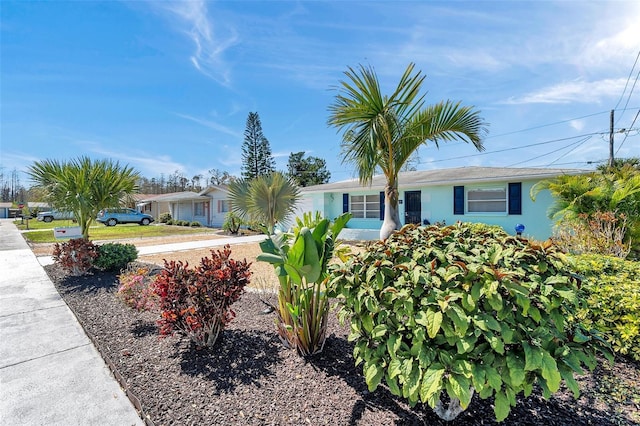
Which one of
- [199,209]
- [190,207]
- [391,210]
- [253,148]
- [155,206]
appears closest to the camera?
[391,210]

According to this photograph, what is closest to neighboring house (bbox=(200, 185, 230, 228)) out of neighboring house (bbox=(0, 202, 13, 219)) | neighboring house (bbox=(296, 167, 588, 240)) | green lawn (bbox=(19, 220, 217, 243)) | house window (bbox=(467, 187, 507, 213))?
green lawn (bbox=(19, 220, 217, 243))

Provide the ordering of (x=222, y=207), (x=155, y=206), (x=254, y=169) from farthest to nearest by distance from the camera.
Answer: (x=254, y=169), (x=155, y=206), (x=222, y=207)

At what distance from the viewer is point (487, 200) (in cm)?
1311

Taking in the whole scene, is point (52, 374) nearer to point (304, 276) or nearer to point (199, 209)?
point (304, 276)

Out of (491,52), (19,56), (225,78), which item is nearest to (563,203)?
(491,52)

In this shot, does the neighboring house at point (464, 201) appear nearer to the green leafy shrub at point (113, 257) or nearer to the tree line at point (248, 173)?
the green leafy shrub at point (113, 257)

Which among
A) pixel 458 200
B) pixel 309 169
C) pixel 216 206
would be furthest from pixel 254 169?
pixel 458 200

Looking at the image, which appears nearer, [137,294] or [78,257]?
[137,294]

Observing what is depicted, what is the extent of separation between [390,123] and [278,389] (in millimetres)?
6481

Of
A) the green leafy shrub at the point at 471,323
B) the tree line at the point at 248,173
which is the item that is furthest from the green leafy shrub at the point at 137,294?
the tree line at the point at 248,173

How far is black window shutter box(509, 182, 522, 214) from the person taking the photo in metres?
12.0

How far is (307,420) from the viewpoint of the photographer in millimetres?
2145

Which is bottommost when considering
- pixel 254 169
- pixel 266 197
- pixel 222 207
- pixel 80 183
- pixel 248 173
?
pixel 222 207

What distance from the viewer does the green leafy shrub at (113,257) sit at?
713 centimetres
